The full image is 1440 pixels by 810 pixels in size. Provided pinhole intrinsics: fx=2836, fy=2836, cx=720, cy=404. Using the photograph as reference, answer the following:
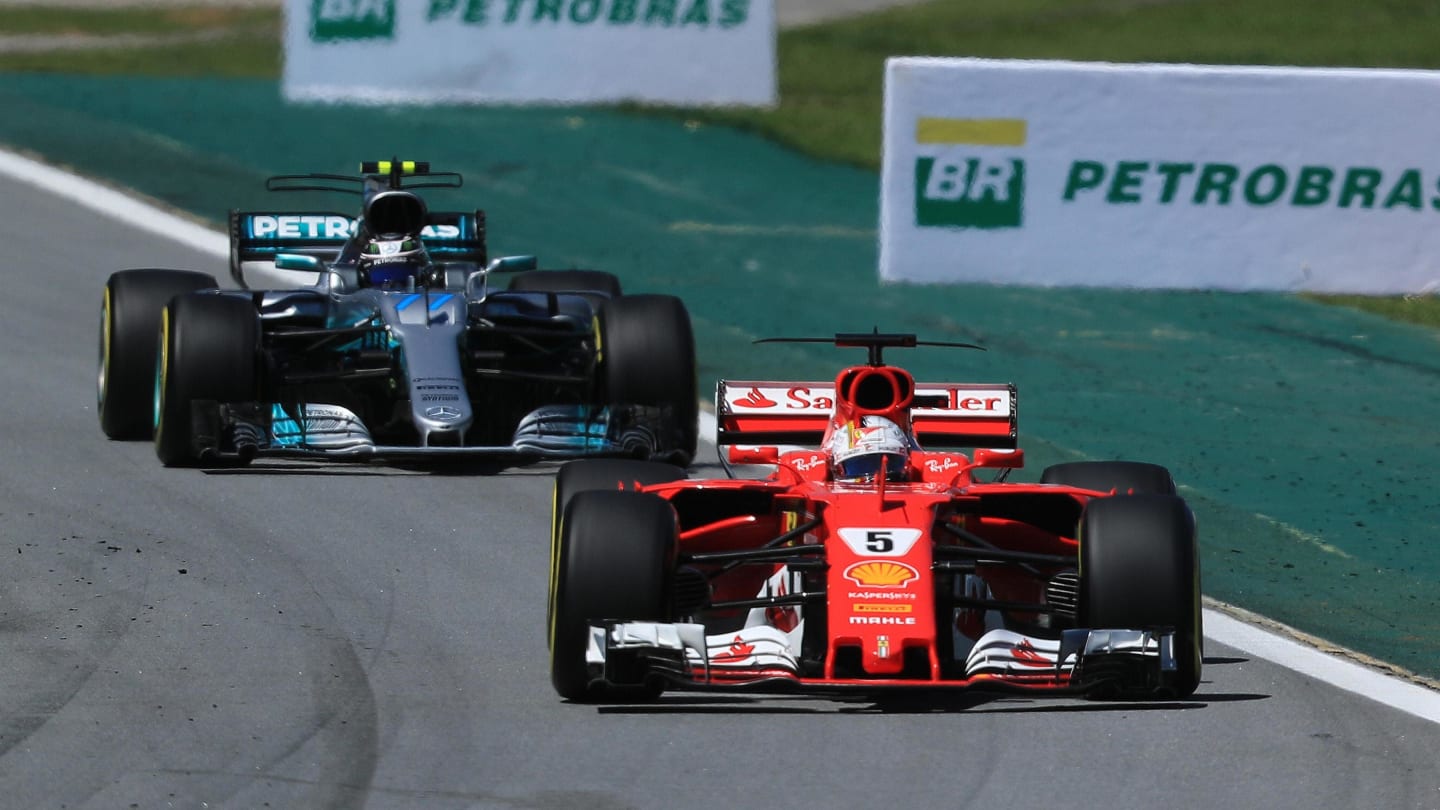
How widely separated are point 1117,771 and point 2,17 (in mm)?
26267

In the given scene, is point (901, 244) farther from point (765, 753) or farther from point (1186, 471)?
point (765, 753)

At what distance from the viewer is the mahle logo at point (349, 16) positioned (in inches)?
1009

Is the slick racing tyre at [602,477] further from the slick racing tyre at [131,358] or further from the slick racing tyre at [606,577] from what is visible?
the slick racing tyre at [131,358]

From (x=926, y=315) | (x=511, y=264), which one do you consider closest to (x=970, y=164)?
(x=926, y=315)

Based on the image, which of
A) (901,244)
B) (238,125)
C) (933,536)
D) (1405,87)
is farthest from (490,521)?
(238,125)

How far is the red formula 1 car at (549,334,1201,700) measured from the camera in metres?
9.77

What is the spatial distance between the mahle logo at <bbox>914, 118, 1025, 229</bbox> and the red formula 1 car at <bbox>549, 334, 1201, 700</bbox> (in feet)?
31.3

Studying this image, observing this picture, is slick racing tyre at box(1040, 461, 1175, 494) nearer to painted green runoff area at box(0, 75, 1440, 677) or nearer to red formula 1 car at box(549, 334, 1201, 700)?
red formula 1 car at box(549, 334, 1201, 700)

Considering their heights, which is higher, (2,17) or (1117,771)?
(2,17)

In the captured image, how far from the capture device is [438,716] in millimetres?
10062

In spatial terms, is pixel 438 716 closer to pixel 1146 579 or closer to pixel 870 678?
pixel 870 678

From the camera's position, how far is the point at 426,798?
8961mm

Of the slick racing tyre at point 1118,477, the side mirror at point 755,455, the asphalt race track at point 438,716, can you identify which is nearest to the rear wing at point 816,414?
the side mirror at point 755,455

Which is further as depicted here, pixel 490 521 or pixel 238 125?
pixel 238 125
